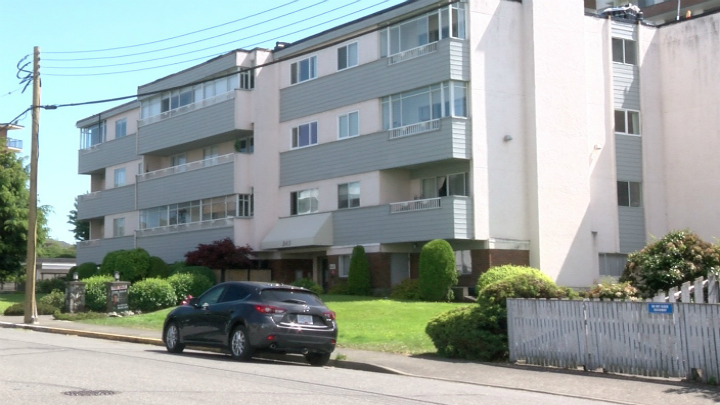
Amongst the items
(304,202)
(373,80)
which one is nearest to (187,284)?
(304,202)

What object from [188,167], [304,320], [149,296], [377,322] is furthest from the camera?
[188,167]

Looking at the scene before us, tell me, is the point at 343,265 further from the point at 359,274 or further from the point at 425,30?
the point at 425,30

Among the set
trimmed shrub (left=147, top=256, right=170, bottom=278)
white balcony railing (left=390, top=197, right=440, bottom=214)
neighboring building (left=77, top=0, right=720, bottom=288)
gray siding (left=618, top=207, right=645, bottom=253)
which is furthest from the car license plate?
trimmed shrub (left=147, top=256, right=170, bottom=278)

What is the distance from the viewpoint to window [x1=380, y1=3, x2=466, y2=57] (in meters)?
35.1

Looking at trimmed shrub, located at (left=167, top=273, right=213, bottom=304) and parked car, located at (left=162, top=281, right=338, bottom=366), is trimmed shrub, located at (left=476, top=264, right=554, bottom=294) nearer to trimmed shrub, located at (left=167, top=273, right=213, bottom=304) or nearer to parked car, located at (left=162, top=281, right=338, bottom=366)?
trimmed shrub, located at (left=167, top=273, right=213, bottom=304)

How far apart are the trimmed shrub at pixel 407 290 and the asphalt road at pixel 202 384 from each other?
1614 centimetres

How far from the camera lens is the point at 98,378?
46.6 feet

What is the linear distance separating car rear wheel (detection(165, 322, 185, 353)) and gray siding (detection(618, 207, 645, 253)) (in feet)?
74.2

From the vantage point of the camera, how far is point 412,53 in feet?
119

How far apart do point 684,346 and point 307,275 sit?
96.2ft

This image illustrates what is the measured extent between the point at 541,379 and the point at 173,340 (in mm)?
8183

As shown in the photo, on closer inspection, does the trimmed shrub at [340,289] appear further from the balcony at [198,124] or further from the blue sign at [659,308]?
the blue sign at [659,308]

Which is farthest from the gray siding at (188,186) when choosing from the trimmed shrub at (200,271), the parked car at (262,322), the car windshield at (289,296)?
the car windshield at (289,296)

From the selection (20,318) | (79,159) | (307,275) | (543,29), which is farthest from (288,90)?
(79,159)
